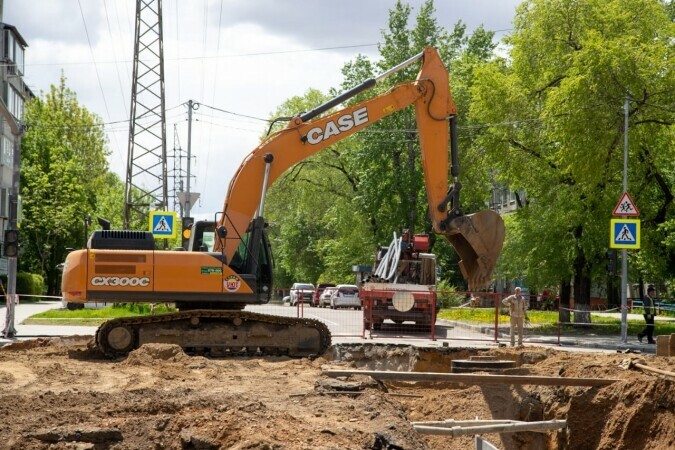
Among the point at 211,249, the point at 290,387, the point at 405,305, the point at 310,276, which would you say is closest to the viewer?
the point at 290,387

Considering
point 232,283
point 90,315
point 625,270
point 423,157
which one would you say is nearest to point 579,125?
point 625,270

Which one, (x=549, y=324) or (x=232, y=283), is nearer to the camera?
(x=232, y=283)

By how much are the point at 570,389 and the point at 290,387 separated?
13.2ft

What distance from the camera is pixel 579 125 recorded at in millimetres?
28453

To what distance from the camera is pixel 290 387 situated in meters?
12.8

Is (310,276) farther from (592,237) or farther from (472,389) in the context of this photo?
(472,389)

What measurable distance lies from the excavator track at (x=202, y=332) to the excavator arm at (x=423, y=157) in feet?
4.45

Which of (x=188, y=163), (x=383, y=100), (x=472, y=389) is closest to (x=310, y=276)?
(x=188, y=163)

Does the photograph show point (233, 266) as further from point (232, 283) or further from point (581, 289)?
point (581, 289)

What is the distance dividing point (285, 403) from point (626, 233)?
16.6m

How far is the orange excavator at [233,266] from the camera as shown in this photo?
17.9m

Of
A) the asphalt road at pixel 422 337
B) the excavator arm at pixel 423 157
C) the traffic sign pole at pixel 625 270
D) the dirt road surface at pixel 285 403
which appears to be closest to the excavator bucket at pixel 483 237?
the excavator arm at pixel 423 157

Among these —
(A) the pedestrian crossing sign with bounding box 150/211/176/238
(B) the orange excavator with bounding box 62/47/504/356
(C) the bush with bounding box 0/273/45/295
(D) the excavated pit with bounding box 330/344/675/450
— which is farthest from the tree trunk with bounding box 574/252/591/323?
(C) the bush with bounding box 0/273/45/295

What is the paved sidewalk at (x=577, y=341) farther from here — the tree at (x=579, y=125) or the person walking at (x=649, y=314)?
the tree at (x=579, y=125)
